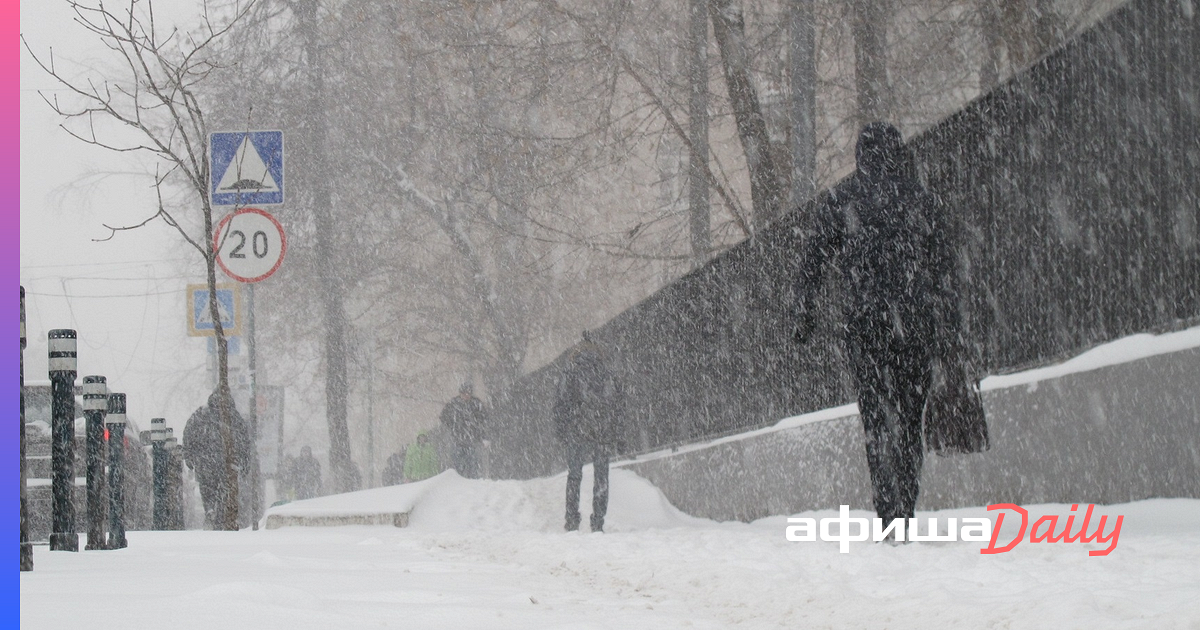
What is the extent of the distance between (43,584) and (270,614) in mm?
1623

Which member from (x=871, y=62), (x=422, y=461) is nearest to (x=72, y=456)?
(x=871, y=62)

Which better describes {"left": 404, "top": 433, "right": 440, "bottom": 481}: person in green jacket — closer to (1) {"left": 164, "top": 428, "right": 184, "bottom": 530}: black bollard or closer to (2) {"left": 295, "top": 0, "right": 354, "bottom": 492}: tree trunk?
(2) {"left": 295, "top": 0, "right": 354, "bottom": 492}: tree trunk

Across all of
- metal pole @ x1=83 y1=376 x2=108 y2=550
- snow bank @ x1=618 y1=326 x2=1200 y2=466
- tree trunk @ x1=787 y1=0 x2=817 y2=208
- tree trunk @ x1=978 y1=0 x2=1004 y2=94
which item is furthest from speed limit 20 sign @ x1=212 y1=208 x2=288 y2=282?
tree trunk @ x1=978 y1=0 x2=1004 y2=94

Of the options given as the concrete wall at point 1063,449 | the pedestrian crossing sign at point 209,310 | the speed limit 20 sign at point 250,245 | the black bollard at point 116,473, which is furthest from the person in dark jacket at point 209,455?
the concrete wall at point 1063,449

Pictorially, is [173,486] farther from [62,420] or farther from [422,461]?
[422,461]

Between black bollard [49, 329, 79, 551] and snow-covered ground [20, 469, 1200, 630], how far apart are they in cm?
35

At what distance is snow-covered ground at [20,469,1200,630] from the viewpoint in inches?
172

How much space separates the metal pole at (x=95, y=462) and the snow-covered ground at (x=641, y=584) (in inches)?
10.5

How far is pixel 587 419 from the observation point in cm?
1256

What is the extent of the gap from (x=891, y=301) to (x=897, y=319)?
11 cm

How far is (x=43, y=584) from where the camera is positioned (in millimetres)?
5484

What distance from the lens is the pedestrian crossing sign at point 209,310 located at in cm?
1469

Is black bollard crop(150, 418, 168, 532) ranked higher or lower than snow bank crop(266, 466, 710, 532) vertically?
higher

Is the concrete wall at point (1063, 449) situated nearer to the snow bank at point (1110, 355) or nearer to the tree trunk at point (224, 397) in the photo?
the snow bank at point (1110, 355)
